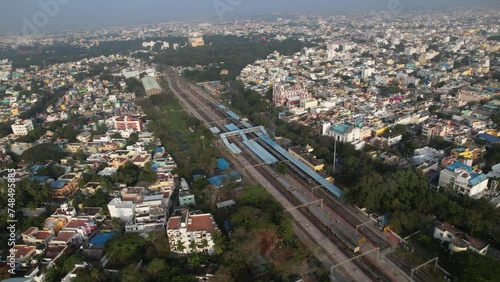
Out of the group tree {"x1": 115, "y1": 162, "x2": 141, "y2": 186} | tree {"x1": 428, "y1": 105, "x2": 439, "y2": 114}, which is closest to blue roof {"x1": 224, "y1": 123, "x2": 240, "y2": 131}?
tree {"x1": 115, "y1": 162, "x2": 141, "y2": 186}

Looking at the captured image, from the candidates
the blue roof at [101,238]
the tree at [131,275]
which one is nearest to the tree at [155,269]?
the tree at [131,275]

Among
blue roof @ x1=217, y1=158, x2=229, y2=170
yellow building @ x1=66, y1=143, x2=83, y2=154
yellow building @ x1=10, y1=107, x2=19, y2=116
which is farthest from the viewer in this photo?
yellow building @ x1=10, y1=107, x2=19, y2=116

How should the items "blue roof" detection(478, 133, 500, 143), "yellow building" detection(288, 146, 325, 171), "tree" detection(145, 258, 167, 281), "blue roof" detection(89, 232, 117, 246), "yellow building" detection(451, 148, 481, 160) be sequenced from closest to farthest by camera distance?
"tree" detection(145, 258, 167, 281) < "blue roof" detection(89, 232, 117, 246) < "yellow building" detection(451, 148, 481, 160) < "yellow building" detection(288, 146, 325, 171) < "blue roof" detection(478, 133, 500, 143)

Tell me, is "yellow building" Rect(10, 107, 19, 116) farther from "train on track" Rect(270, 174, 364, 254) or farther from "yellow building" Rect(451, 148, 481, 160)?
"yellow building" Rect(451, 148, 481, 160)

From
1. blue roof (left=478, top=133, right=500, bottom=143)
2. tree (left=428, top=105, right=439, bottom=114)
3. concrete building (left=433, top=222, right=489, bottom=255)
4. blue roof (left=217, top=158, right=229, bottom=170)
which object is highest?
concrete building (left=433, top=222, right=489, bottom=255)

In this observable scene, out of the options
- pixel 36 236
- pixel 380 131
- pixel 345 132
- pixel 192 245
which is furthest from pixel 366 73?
pixel 36 236

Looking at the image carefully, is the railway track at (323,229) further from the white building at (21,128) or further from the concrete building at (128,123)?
the white building at (21,128)

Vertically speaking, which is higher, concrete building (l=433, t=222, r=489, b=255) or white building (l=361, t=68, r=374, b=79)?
concrete building (l=433, t=222, r=489, b=255)
